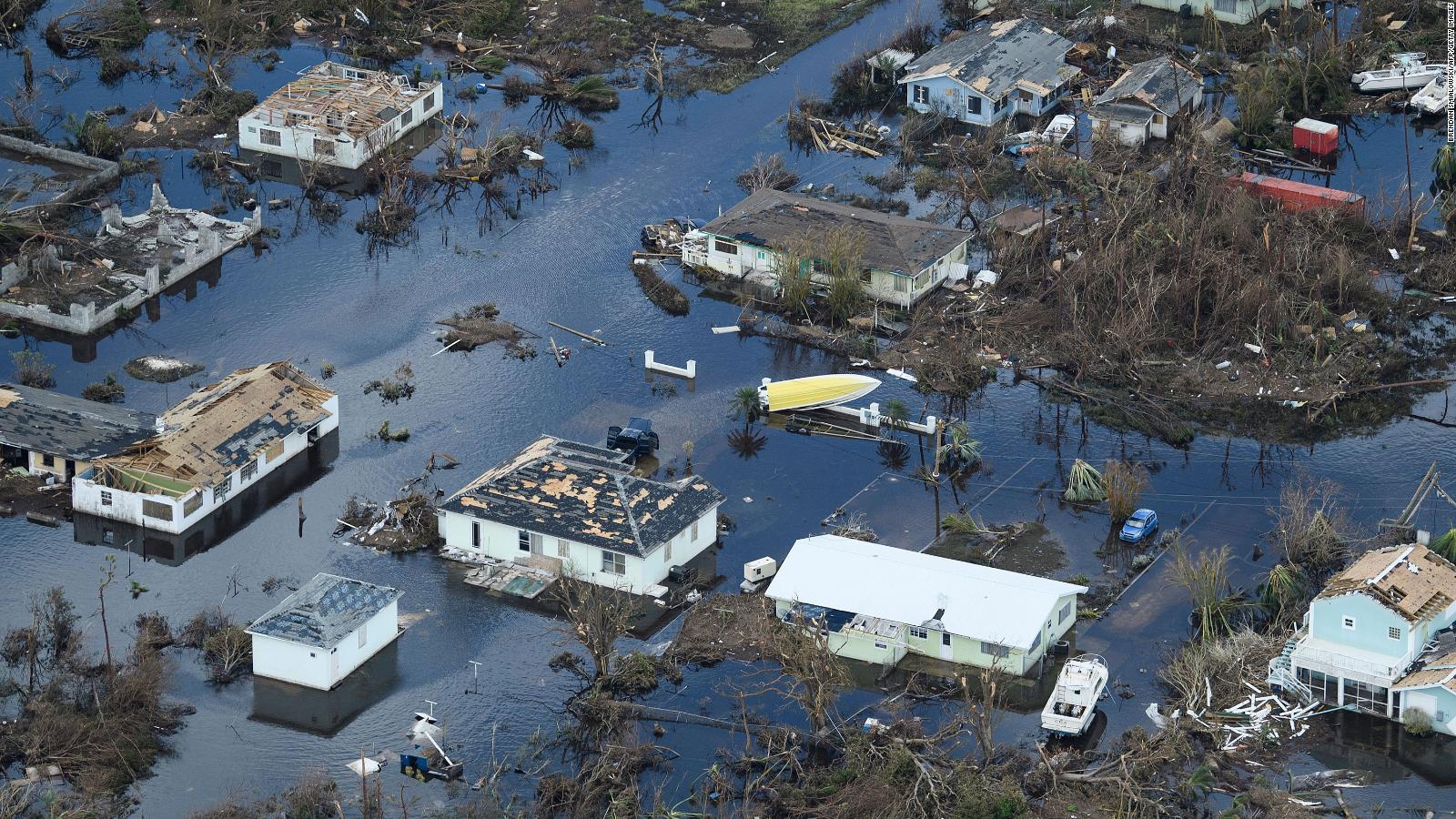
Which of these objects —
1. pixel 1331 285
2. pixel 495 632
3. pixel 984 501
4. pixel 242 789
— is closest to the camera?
pixel 242 789

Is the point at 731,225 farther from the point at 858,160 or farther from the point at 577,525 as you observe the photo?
the point at 577,525

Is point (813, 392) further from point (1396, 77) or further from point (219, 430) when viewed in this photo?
point (1396, 77)

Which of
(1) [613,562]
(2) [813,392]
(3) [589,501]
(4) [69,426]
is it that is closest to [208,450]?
(4) [69,426]

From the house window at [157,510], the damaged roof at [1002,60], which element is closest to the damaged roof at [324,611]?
the house window at [157,510]

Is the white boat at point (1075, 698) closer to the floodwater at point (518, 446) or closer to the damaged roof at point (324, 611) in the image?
the floodwater at point (518, 446)

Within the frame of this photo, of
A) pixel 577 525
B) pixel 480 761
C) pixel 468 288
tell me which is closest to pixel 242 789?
pixel 480 761

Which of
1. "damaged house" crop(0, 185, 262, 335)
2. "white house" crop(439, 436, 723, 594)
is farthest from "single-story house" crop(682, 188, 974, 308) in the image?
"damaged house" crop(0, 185, 262, 335)

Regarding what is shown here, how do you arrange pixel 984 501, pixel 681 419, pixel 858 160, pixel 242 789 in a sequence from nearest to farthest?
pixel 242 789 < pixel 984 501 < pixel 681 419 < pixel 858 160
